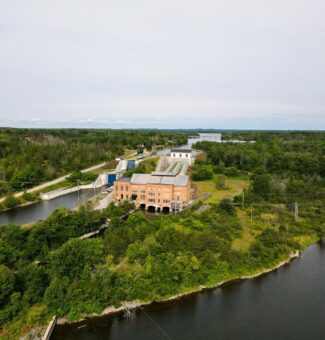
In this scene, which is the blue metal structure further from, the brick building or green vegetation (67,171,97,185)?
the brick building

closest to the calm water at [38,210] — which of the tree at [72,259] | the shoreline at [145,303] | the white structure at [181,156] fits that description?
the tree at [72,259]

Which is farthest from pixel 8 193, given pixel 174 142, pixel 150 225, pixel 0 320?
pixel 174 142

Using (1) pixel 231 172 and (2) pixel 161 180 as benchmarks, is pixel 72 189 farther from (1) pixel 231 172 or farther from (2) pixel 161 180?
(1) pixel 231 172

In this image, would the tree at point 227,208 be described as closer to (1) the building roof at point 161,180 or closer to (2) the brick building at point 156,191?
(2) the brick building at point 156,191

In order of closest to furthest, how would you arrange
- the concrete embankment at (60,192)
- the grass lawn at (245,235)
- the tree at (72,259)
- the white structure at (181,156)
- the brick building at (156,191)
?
the tree at (72,259) → the grass lawn at (245,235) → the brick building at (156,191) → the concrete embankment at (60,192) → the white structure at (181,156)

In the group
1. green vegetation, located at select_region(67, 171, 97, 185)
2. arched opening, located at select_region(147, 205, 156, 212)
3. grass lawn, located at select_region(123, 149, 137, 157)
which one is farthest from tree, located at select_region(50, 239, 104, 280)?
grass lawn, located at select_region(123, 149, 137, 157)

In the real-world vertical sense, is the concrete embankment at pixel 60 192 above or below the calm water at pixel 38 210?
above

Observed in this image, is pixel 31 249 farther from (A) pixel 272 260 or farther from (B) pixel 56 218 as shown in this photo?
(A) pixel 272 260
